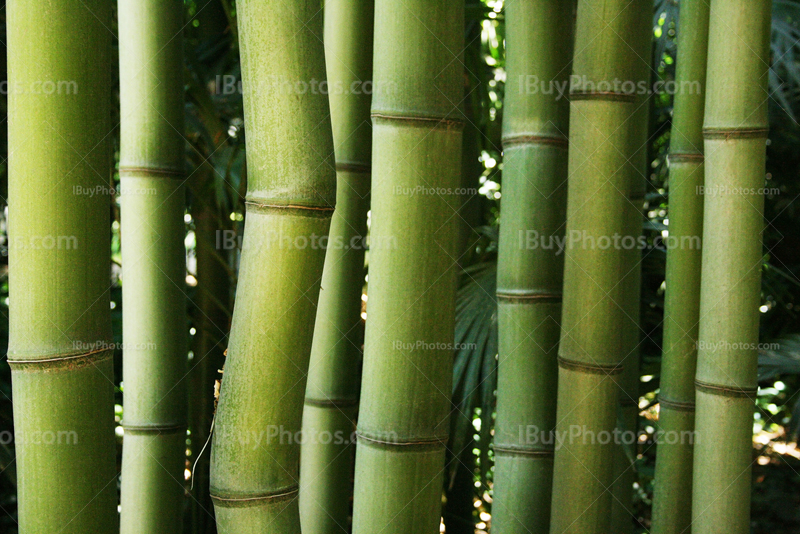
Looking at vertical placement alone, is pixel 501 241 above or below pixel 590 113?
below

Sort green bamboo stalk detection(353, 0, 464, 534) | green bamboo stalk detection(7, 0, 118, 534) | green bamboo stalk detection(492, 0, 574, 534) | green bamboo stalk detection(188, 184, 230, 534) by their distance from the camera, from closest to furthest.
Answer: green bamboo stalk detection(7, 0, 118, 534) → green bamboo stalk detection(353, 0, 464, 534) → green bamboo stalk detection(492, 0, 574, 534) → green bamboo stalk detection(188, 184, 230, 534)

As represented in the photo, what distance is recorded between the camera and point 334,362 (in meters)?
0.98

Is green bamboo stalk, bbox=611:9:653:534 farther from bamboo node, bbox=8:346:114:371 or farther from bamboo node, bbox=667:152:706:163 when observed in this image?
bamboo node, bbox=8:346:114:371

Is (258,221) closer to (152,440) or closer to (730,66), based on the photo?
(152,440)

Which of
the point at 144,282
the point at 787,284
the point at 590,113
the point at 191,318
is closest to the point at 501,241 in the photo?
the point at 590,113

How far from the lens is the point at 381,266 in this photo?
25.7 inches

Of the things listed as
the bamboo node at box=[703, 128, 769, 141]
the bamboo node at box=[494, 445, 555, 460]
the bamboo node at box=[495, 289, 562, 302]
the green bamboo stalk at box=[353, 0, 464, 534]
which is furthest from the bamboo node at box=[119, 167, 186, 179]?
the bamboo node at box=[703, 128, 769, 141]

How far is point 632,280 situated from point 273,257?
681mm

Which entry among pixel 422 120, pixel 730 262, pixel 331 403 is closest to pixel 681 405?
pixel 730 262

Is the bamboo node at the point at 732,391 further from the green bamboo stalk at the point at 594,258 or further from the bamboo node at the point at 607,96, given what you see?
the bamboo node at the point at 607,96

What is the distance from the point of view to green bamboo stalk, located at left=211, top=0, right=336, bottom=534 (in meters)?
0.54

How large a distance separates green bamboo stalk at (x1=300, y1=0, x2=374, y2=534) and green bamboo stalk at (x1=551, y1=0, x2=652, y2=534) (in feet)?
0.86

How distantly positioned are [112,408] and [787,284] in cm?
185

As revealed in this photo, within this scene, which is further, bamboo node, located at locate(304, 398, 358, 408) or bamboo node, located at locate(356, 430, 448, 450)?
bamboo node, located at locate(304, 398, 358, 408)
